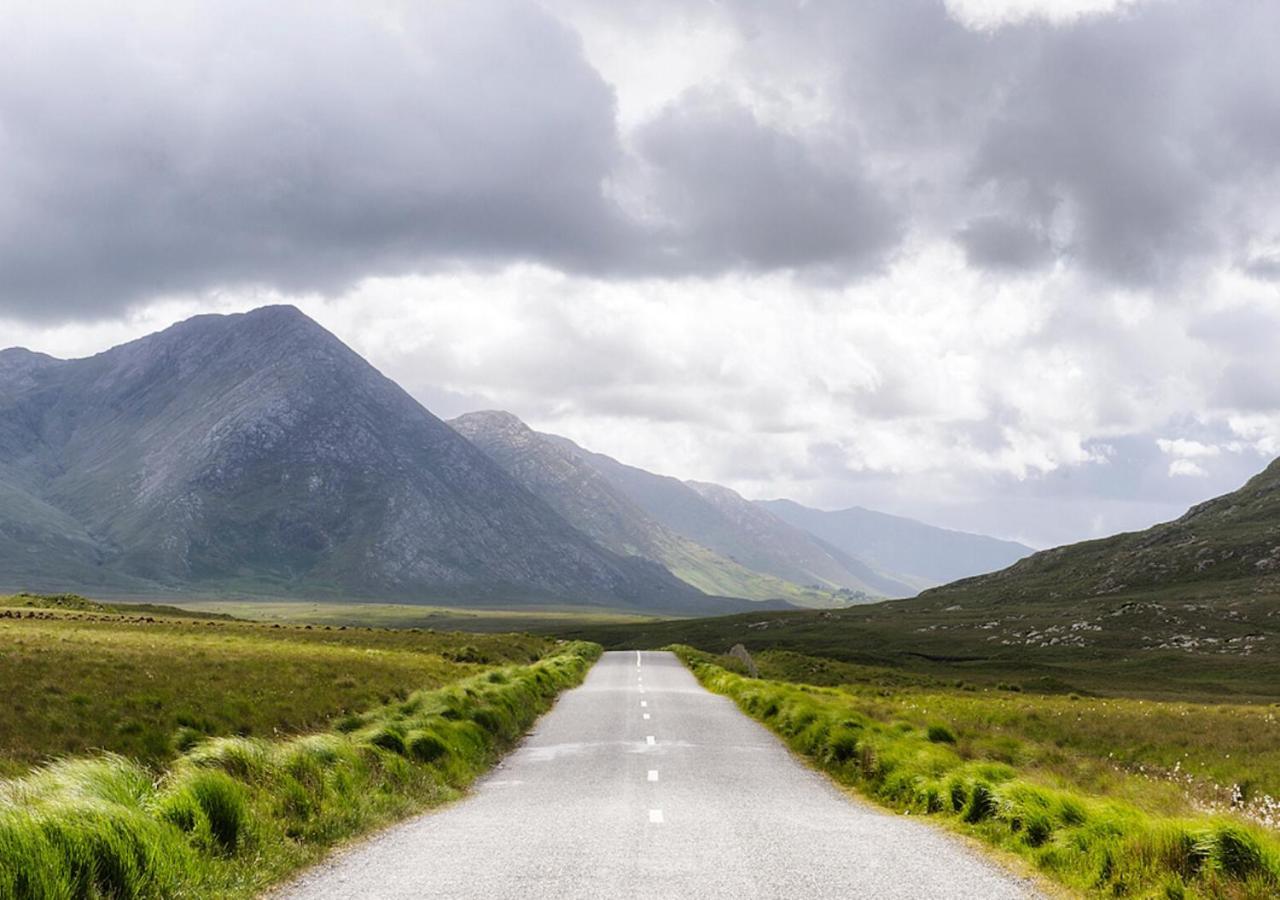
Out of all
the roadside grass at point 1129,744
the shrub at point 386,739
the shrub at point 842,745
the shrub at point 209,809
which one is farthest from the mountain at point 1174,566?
the shrub at point 209,809

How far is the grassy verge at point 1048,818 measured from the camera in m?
10.4

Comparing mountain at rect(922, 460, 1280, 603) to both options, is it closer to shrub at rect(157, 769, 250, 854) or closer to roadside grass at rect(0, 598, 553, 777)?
roadside grass at rect(0, 598, 553, 777)

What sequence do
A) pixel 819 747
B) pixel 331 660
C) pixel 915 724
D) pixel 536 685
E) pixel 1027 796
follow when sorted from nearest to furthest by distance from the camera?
pixel 1027 796 → pixel 819 747 → pixel 915 724 → pixel 536 685 → pixel 331 660

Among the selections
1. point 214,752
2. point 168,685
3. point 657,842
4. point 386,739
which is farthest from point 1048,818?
point 168,685

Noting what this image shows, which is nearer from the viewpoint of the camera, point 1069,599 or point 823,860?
point 823,860

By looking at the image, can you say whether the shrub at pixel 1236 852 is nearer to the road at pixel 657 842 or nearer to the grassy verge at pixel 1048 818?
the grassy verge at pixel 1048 818

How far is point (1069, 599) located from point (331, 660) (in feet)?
458

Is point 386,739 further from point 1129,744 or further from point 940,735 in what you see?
point 1129,744

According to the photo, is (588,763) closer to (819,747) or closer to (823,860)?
(819,747)

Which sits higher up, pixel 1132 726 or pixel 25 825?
pixel 25 825

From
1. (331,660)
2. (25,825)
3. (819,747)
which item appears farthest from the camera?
(331,660)

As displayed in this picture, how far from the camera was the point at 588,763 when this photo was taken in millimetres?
21812

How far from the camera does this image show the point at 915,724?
27344 millimetres

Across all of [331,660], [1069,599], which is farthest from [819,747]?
[1069,599]
